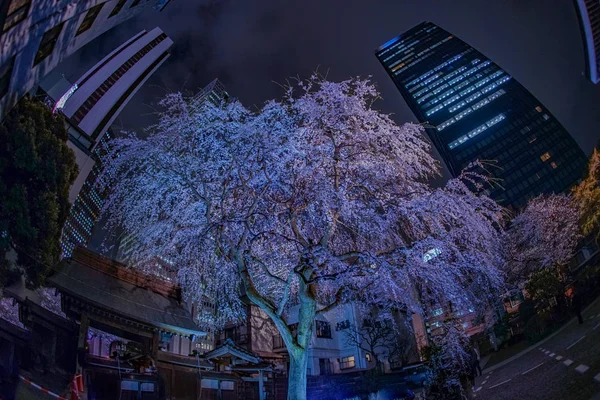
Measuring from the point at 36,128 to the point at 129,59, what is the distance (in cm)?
5144

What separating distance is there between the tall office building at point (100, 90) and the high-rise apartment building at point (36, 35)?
42.7ft

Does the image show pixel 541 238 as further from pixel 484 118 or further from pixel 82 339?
pixel 484 118

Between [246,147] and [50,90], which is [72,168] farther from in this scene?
[50,90]

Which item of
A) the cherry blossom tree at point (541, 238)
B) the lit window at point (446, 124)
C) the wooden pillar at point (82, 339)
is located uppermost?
the lit window at point (446, 124)

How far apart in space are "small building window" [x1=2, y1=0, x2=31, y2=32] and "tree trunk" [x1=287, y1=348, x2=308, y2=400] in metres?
9.43

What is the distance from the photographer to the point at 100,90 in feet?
151

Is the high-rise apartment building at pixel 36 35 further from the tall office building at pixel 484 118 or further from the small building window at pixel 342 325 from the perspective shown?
the tall office building at pixel 484 118

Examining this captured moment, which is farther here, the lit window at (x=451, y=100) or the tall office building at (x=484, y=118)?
the lit window at (x=451, y=100)

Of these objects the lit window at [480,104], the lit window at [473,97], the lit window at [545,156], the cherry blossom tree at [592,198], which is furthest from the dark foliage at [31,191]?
the lit window at [473,97]

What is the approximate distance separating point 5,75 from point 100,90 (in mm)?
46848

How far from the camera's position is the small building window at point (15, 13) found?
19.2 ft

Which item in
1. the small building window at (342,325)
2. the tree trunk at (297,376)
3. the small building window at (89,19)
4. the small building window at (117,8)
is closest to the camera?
the tree trunk at (297,376)

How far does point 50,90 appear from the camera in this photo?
31109 mm

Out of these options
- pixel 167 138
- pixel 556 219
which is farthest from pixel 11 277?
pixel 556 219
